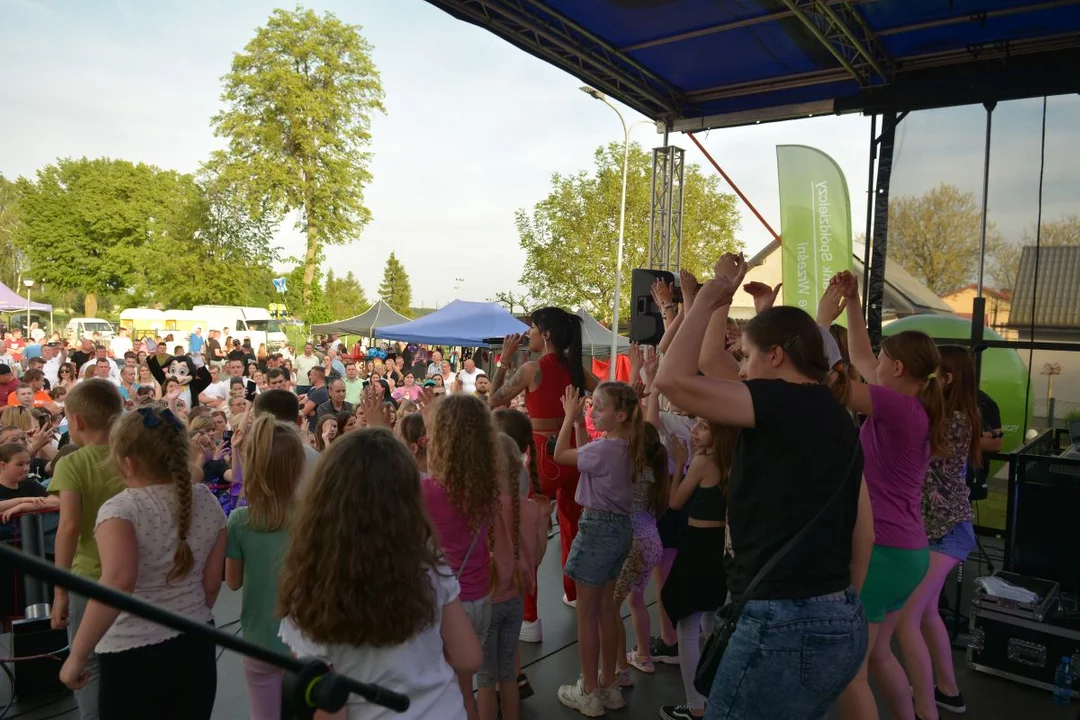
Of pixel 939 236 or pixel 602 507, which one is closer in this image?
pixel 602 507

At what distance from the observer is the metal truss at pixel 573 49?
19.5 ft

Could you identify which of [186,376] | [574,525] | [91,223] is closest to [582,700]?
[574,525]

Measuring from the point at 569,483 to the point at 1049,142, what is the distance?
574 centimetres

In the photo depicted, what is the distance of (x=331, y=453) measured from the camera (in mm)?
1670

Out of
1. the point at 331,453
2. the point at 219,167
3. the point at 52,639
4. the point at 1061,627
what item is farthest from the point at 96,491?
the point at 219,167

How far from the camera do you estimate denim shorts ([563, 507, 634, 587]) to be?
Answer: 3332mm

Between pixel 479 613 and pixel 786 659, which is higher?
pixel 786 659

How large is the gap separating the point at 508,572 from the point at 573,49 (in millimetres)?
5359

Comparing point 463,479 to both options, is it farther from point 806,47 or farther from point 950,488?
point 806,47

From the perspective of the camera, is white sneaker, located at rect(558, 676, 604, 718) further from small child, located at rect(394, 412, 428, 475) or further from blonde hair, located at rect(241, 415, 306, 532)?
blonde hair, located at rect(241, 415, 306, 532)

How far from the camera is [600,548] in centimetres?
333

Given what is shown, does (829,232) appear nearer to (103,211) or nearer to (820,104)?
(820,104)

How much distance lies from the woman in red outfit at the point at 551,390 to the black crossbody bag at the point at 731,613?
2.17 m

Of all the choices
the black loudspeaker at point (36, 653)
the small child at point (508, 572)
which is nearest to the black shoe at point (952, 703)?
the small child at point (508, 572)
